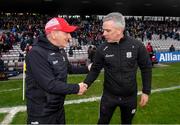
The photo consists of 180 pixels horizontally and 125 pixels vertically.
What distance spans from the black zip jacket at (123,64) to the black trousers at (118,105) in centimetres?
8

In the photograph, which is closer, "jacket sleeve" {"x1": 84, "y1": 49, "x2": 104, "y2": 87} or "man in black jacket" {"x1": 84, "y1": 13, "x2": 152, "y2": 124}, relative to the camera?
"man in black jacket" {"x1": 84, "y1": 13, "x2": 152, "y2": 124}

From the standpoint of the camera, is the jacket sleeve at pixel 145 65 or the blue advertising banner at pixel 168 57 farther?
the blue advertising banner at pixel 168 57

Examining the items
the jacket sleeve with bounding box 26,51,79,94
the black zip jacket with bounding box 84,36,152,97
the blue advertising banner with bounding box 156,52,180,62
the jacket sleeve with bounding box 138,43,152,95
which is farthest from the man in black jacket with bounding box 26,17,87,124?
the blue advertising banner with bounding box 156,52,180,62

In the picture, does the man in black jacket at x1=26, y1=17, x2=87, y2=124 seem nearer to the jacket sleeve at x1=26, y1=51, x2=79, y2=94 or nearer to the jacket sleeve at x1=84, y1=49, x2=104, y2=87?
the jacket sleeve at x1=26, y1=51, x2=79, y2=94

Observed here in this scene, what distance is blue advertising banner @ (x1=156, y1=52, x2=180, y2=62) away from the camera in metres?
28.1

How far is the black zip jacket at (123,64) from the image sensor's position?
5.48m

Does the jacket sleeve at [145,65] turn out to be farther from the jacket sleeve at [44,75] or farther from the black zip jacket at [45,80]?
the jacket sleeve at [44,75]

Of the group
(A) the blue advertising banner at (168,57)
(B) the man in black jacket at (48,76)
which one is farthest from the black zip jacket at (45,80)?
(A) the blue advertising banner at (168,57)

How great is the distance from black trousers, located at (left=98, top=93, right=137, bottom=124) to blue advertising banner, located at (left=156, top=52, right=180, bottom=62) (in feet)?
74.4

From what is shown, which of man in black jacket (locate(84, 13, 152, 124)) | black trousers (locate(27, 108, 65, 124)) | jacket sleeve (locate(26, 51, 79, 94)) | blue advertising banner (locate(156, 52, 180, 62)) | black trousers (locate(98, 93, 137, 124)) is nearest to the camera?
jacket sleeve (locate(26, 51, 79, 94))

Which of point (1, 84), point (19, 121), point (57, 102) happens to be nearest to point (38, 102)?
point (57, 102)

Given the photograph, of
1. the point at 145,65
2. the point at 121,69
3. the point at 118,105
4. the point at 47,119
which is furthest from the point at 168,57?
the point at 47,119

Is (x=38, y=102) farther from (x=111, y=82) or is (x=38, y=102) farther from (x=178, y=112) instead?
(x=178, y=112)

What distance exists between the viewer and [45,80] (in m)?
4.17
